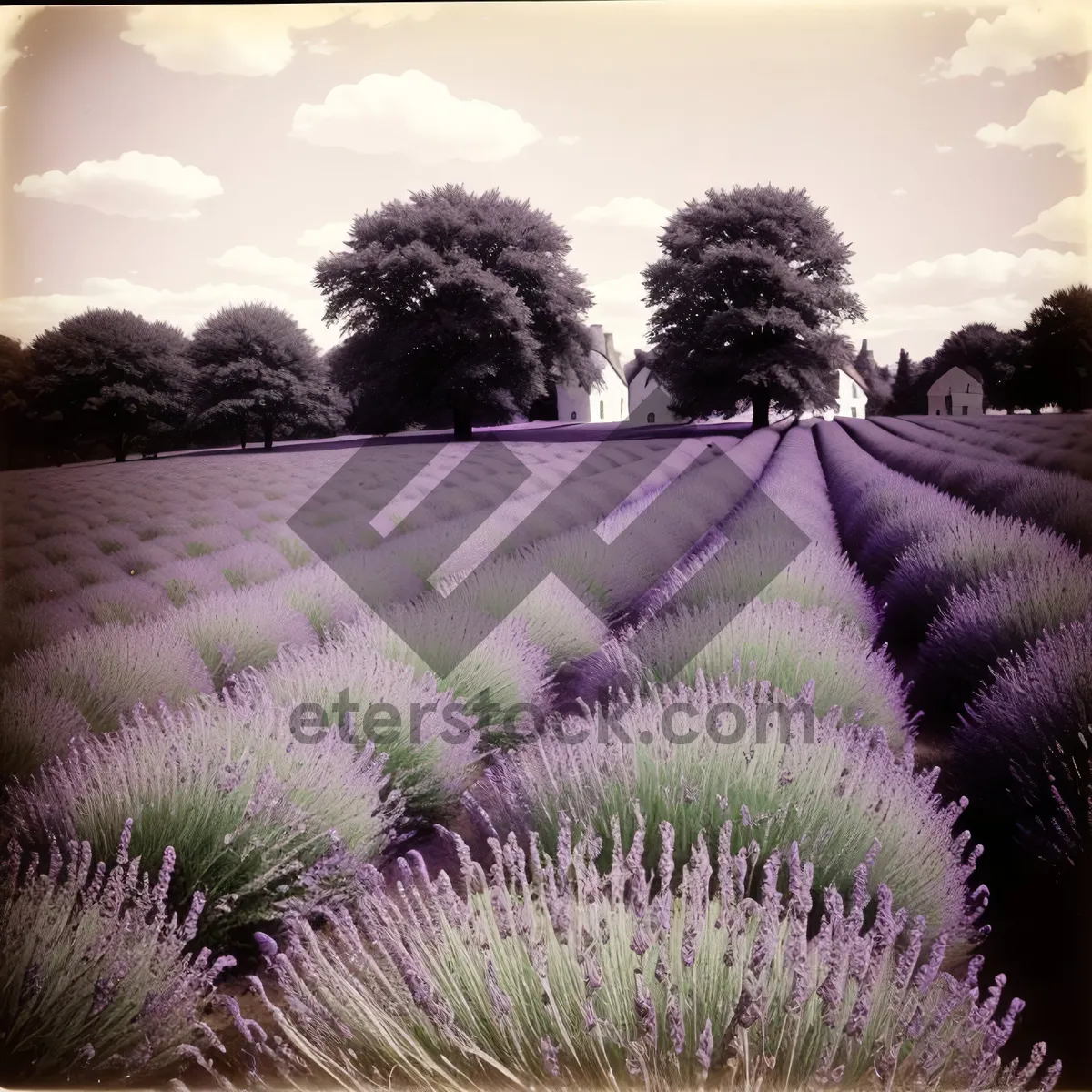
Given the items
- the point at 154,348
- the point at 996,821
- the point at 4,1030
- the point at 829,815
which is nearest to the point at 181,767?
the point at 4,1030

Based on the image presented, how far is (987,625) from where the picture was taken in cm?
241

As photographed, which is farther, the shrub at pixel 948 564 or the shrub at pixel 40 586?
the shrub at pixel 948 564

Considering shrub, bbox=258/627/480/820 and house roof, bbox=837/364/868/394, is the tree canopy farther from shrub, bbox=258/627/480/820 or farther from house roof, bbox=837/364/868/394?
shrub, bbox=258/627/480/820

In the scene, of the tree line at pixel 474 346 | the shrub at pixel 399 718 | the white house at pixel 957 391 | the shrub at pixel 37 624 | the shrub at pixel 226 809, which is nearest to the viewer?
the shrub at pixel 226 809

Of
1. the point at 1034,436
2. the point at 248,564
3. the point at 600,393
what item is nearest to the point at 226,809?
the point at 248,564

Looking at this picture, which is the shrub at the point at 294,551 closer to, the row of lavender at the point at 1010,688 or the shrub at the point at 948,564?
the row of lavender at the point at 1010,688

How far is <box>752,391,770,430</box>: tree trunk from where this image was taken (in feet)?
8.66

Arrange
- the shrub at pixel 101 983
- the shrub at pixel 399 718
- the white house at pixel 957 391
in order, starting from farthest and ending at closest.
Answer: the white house at pixel 957 391 < the shrub at pixel 399 718 < the shrub at pixel 101 983

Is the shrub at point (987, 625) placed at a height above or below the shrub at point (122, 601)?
below

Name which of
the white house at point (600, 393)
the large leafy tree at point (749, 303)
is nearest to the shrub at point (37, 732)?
the white house at point (600, 393)

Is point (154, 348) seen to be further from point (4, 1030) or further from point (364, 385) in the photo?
point (4, 1030)

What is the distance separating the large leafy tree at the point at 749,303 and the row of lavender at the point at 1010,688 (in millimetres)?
451

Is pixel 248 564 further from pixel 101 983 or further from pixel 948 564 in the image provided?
pixel 948 564

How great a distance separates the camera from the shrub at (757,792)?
1.62m
